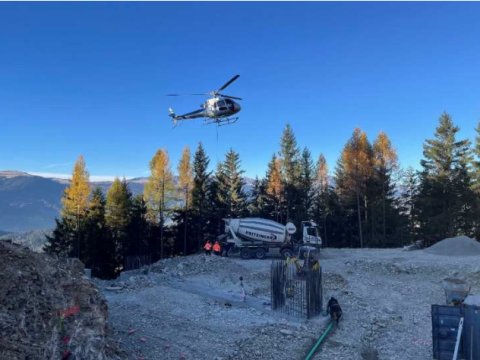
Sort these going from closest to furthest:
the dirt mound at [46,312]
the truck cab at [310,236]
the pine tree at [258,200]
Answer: the dirt mound at [46,312] < the truck cab at [310,236] < the pine tree at [258,200]

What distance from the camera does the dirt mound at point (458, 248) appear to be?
27438 millimetres

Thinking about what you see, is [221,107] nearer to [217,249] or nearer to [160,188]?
[217,249]

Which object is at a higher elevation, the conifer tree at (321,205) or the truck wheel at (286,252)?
the conifer tree at (321,205)

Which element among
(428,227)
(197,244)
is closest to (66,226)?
(197,244)

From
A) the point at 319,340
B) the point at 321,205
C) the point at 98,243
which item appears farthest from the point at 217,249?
the point at 321,205

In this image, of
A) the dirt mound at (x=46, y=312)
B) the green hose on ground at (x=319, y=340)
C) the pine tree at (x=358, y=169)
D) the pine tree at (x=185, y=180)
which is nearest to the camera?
the dirt mound at (x=46, y=312)

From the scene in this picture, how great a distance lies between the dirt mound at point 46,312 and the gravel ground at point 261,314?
63.9 inches

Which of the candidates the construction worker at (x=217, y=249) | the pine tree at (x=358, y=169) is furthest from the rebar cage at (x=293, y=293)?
the pine tree at (x=358, y=169)

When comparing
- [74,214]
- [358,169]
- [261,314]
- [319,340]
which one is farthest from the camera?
[358,169]

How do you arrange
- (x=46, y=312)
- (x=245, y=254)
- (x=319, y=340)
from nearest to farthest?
(x=46, y=312) < (x=319, y=340) < (x=245, y=254)

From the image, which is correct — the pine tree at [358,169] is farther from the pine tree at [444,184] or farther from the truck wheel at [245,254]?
the truck wheel at [245,254]

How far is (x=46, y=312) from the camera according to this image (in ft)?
26.5

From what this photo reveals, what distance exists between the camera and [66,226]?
36.3 meters

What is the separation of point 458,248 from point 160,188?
25.3 m
